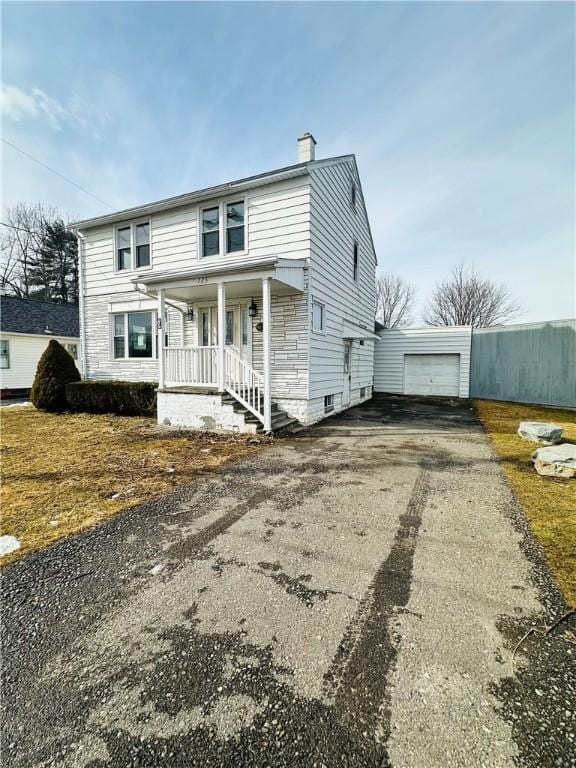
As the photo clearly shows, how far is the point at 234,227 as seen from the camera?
9086 mm

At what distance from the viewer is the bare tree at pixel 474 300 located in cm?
2784

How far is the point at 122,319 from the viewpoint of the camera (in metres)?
11.1

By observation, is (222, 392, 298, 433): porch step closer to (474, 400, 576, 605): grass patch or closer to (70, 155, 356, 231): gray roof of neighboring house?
(474, 400, 576, 605): grass patch

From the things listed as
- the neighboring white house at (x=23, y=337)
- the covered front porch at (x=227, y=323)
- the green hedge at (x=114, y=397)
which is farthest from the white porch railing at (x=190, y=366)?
the neighboring white house at (x=23, y=337)

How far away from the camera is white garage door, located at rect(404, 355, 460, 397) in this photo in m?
15.1

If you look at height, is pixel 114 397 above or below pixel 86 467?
above

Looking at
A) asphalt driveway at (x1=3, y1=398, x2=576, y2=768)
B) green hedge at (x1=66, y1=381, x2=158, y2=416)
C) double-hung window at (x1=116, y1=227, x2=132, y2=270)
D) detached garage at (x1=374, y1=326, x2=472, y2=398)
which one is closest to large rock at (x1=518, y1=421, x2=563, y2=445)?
asphalt driveway at (x1=3, y1=398, x2=576, y2=768)

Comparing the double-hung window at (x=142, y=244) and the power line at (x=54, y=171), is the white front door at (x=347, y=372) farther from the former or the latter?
the power line at (x=54, y=171)

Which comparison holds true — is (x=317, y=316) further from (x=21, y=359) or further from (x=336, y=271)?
(x=21, y=359)

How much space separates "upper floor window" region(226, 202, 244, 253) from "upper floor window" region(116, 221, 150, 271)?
3.01 metres

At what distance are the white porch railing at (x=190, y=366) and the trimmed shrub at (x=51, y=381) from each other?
455 cm

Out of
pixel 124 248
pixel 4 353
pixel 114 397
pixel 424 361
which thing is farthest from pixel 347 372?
pixel 4 353

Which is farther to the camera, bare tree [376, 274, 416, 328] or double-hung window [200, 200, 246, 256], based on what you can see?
bare tree [376, 274, 416, 328]

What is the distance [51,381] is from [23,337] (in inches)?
367
